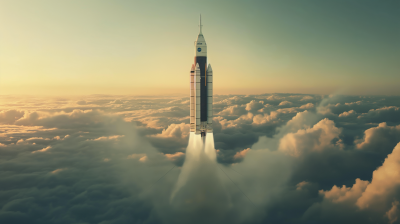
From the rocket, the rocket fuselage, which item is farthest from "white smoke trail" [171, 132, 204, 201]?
the rocket fuselage

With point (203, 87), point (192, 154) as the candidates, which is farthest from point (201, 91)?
point (192, 154)

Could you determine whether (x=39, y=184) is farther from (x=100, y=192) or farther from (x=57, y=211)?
(x=100, y=192)

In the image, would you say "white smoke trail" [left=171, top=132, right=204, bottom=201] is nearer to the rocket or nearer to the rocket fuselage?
the rocket

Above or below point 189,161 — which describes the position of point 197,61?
above

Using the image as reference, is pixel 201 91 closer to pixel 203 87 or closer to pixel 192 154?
pixel 203 87

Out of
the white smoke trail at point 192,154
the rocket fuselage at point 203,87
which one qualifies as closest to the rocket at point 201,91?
the rocket fuselage at point 203,87

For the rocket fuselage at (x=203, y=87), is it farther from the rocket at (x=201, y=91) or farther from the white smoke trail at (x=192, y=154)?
the white smoke trail at (x=192, y=154)

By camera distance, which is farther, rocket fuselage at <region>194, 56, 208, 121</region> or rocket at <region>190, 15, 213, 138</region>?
rocket fuselage at <region>194, 56, 208, 121</region>

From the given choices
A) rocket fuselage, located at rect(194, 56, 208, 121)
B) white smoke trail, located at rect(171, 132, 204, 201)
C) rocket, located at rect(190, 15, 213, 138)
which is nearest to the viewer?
rocket, located at rect(190, 15, 213, 138)

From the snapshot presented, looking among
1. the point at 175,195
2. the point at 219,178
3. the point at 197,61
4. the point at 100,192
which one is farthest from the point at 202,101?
the point at 100,192
